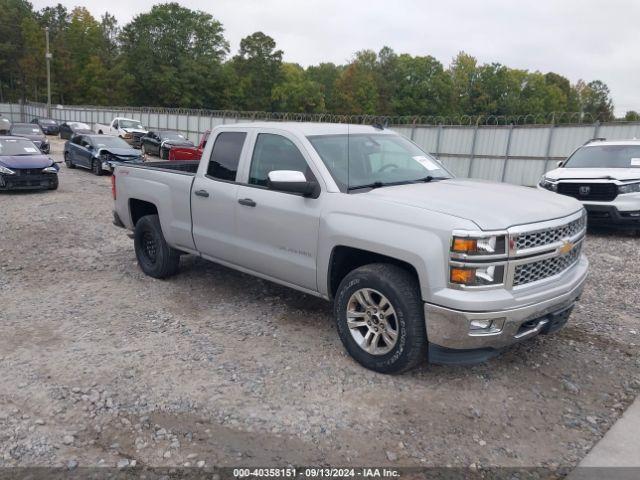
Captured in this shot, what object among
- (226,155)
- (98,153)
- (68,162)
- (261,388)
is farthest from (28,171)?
(261,388)

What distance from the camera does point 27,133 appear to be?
26.3m

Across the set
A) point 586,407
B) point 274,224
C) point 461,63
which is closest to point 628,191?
point 586,407

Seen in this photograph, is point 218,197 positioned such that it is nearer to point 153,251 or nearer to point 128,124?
point 153,251

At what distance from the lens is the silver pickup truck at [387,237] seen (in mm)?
3625

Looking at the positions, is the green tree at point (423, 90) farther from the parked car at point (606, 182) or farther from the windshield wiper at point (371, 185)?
the windshield wiper at point (371, 185)

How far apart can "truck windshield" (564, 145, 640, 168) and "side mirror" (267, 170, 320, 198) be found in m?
7.91

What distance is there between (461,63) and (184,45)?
149 feet

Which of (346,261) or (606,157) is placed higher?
(606,157)

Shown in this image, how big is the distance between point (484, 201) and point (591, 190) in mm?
6621

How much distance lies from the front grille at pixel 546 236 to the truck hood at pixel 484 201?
92mm

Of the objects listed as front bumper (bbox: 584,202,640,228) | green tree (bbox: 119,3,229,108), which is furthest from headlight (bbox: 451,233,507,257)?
green tree (bbox: 119,3,229,108)

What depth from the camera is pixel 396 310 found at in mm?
3910

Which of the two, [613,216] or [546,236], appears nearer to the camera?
[546,236]

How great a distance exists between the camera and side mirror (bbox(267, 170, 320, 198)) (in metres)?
4.23
